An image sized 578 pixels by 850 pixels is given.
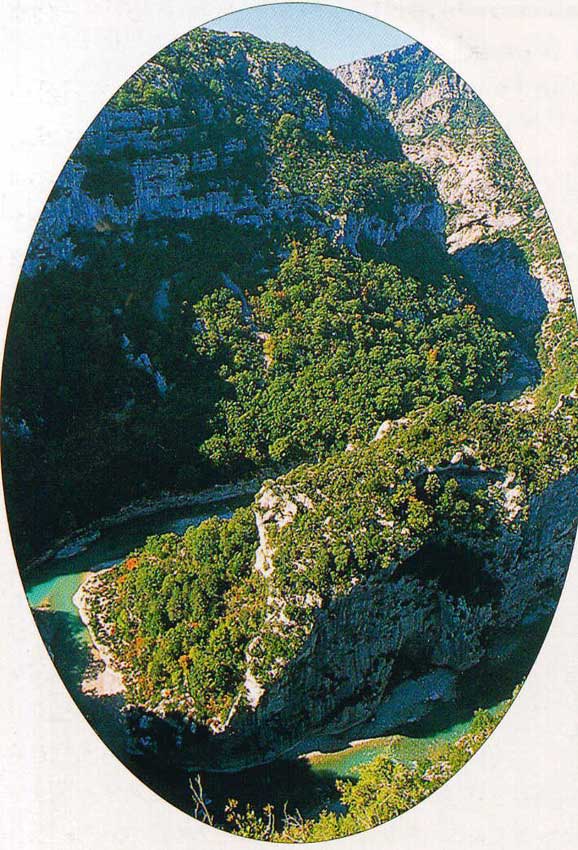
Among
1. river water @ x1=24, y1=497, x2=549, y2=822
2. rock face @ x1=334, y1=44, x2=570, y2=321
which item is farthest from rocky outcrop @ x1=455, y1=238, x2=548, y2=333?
river water @ x1=24, y1=497, x2=549, y2=822

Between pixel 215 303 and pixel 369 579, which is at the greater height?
pixel 215 303

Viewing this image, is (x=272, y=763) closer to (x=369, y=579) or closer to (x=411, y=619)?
(x=411, y=619)

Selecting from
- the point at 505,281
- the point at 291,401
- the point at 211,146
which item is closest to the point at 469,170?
the point at 505,281

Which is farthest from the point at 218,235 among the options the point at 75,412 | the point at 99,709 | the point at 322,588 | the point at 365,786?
the point at 365,786

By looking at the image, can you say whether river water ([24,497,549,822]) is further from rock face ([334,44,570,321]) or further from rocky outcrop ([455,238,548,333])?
rock face ([334,44,570,321])

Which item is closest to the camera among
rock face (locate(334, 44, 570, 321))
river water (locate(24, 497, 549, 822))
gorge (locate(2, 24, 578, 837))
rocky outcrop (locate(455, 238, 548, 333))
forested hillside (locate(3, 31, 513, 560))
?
river water (locate(24, 497, 549, 822))

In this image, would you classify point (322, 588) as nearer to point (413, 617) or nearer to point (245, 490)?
point (413, 617)

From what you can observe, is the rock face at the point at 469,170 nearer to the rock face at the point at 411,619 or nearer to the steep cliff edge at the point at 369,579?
the steep cliff edge at the point at 369,579
